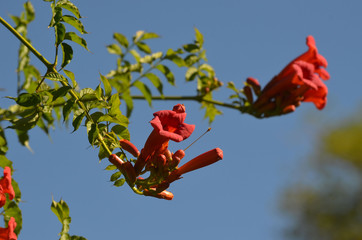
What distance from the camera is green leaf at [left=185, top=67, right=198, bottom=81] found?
4570mm

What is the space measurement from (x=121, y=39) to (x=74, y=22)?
66.9 inches

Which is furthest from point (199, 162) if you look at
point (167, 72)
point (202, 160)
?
point (167, 72)

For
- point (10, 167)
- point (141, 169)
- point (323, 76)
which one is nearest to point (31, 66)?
point (10, 167)

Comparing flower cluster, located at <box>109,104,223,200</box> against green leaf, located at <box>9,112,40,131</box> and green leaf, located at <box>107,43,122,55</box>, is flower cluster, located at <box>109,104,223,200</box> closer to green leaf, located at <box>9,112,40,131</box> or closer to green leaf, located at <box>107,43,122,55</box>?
green leaf, located at <box>9,112,40,131</box>

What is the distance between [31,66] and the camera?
13.9ft

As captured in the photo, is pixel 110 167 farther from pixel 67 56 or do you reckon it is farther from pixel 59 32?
pixel 59 32

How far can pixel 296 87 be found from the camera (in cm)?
372

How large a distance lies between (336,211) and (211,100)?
35416mm

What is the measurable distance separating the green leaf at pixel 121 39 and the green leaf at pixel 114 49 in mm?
57

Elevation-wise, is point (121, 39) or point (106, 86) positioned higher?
point (121, 39)

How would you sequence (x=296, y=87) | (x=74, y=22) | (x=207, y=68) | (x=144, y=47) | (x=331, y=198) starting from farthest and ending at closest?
(x=331, y=198)
(x=207, y=68)
(x=144, y=47)
(x=296, y=87)
(x=74, y=22)

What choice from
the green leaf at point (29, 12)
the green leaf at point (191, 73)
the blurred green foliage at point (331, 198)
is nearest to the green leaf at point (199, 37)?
the green leaf at point (191, 73)

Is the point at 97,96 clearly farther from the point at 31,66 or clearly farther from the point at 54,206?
the point at 31,66

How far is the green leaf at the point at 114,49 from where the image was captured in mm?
4424
